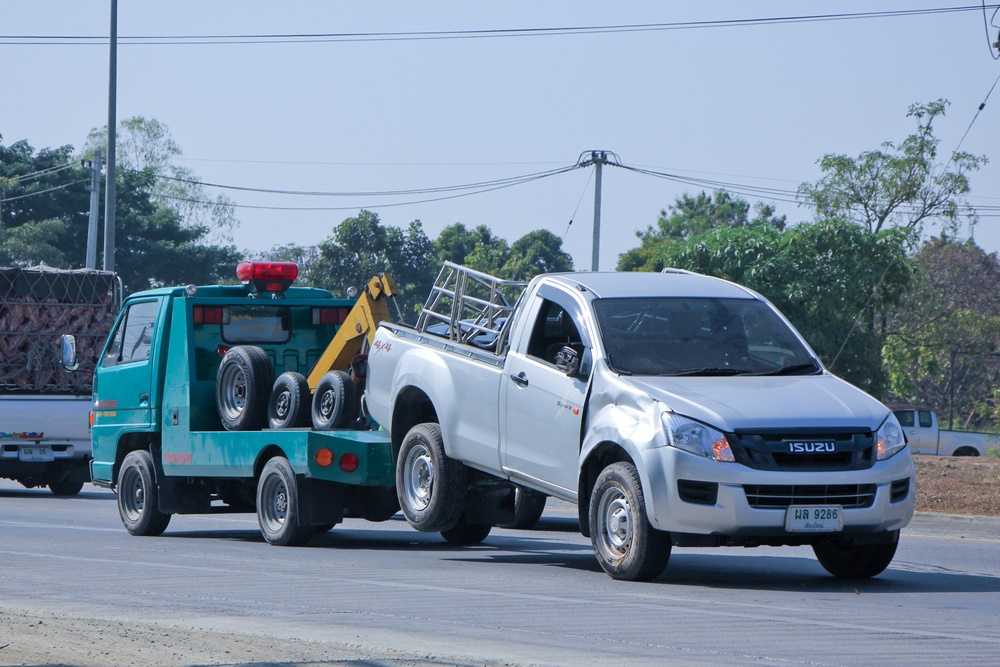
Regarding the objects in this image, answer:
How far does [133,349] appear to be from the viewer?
1490cm

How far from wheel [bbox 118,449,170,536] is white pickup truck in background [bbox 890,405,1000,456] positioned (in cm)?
2754

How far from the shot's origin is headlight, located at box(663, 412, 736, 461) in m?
8.94

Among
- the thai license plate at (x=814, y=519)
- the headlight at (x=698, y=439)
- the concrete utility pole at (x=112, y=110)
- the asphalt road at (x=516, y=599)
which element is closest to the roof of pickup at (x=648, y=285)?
the headlight at (x=698, y=439)

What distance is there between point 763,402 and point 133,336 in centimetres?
786

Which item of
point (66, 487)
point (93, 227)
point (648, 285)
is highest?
point (93, 227)

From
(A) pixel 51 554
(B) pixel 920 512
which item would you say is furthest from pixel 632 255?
(A) pixel 51 554

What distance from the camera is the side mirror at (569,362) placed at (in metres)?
10.0

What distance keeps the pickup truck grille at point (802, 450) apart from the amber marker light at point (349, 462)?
4421mm

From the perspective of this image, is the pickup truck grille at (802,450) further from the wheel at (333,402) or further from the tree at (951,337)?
the tree at (951,337)

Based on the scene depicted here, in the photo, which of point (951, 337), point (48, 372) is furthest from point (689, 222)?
point (48, 372)

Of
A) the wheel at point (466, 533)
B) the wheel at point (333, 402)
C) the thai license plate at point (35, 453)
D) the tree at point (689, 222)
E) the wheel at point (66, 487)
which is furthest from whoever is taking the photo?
the tree at point (689, 222)

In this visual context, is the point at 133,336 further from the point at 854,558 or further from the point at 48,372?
the point at 48,372

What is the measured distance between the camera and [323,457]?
1254 cm

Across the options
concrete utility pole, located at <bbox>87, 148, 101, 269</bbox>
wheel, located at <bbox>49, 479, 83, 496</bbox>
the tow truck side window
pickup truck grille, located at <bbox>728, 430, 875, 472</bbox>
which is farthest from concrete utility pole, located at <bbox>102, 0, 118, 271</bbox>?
pickup truck grille, located at <bbox>728, 430, 875, 472</bbox>
